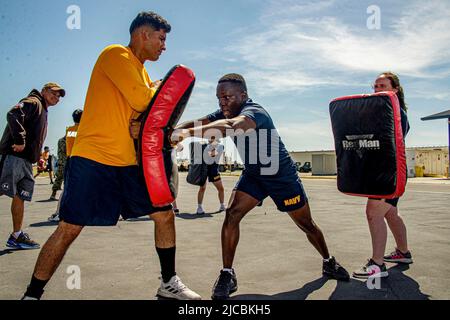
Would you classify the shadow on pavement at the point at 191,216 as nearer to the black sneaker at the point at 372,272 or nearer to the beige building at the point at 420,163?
the black sneaker at the point at 372,272

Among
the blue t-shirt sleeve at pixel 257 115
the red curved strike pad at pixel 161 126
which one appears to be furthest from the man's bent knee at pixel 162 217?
the blue t-shirt sleeve at pixel 257 115

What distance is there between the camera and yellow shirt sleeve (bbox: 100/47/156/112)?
2.69 metres

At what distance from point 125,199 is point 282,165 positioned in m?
1.40

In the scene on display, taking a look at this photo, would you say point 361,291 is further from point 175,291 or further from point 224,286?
point 175,291

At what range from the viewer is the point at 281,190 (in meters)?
3.45

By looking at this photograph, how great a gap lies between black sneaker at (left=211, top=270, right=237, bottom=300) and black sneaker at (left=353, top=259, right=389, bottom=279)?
3.73 ft

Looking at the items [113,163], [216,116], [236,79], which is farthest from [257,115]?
[113,163]

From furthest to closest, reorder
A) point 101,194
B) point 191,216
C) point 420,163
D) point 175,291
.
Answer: point 420,163, point 191,216, point 175,291, point 101,194

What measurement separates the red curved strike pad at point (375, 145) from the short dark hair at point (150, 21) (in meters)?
1.68

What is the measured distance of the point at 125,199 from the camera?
296cm

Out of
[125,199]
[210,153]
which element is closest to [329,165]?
[210,153]

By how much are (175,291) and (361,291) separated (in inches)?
58.2

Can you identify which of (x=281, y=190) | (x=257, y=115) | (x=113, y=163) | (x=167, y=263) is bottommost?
(x=167, y=263)
